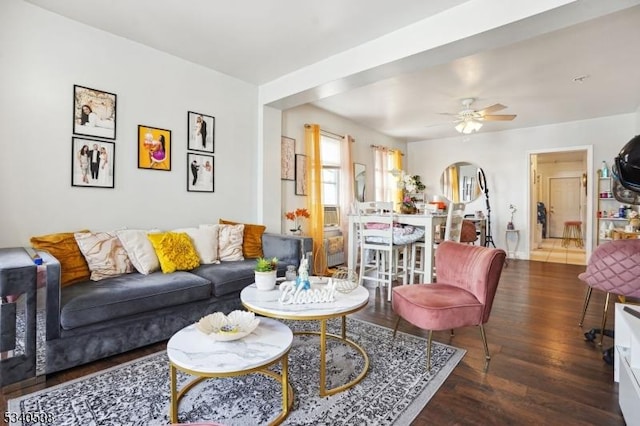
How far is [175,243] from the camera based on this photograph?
2832 mm

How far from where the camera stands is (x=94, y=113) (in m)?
2.80

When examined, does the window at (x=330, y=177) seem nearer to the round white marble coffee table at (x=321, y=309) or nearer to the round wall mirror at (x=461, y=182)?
the round wall mirror at (x=461, y=182)

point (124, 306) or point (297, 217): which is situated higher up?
point (297, 217)

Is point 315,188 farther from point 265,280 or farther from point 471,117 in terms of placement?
point 265,280

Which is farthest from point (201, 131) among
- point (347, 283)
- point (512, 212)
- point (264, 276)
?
point (512, 212)

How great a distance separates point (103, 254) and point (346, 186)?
3676mm

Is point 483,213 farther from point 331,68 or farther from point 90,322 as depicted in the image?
point 90,322

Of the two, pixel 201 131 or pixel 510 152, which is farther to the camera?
pixel 510 152

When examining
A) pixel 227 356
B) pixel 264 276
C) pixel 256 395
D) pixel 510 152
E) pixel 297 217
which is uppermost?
pixel 510 152

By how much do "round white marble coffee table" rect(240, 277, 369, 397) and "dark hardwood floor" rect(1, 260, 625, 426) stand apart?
0.50 m

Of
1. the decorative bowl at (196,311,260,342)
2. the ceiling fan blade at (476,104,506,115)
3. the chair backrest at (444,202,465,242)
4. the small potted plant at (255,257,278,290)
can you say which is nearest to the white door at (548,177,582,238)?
the ceiling fan blade at (476,104,506,115)

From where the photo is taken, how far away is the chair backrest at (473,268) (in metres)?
2.12

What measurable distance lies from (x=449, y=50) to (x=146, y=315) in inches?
123

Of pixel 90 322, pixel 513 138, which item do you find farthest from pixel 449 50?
pixel 513 138
